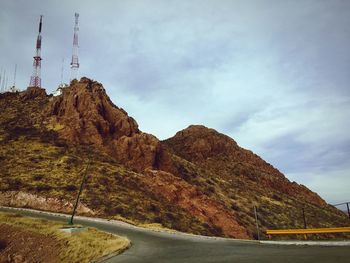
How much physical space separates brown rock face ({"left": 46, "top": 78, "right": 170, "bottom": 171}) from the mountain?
16 cm

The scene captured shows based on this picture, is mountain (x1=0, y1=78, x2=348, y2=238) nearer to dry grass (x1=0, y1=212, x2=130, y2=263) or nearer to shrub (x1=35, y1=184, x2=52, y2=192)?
shrub (x1=35, y1=184, x2=52, y2=192)

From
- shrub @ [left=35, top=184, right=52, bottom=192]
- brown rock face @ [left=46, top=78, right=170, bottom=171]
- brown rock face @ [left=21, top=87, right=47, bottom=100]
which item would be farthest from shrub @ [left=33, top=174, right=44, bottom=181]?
brown rock face @ [left=21, top=87, right=47, bottom=100]

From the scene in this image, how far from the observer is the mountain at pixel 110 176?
121 feet

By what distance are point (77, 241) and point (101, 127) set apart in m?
36.7

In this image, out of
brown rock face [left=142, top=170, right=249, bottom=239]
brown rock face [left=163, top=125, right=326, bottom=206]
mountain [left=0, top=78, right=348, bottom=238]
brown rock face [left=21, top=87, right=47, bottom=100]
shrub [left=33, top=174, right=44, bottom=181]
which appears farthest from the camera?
brown rock face [left=163, top=125, right=326, bottom=206]

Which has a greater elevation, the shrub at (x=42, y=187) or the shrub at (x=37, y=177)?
the shrub at (x=37, y=177)

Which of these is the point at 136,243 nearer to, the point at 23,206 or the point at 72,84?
the point at 23,206

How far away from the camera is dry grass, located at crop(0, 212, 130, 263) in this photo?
58.2 ft

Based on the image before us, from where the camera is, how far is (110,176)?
141 ft

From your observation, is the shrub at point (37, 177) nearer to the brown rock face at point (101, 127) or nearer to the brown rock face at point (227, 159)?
the brown rock face at point (101, 127)

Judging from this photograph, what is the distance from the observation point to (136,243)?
2042 cm

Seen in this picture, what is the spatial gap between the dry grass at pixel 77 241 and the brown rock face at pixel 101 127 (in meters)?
27.2

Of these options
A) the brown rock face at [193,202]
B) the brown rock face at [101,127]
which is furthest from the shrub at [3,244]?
the brown rock face at [101,127]

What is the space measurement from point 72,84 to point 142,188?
3162cm
